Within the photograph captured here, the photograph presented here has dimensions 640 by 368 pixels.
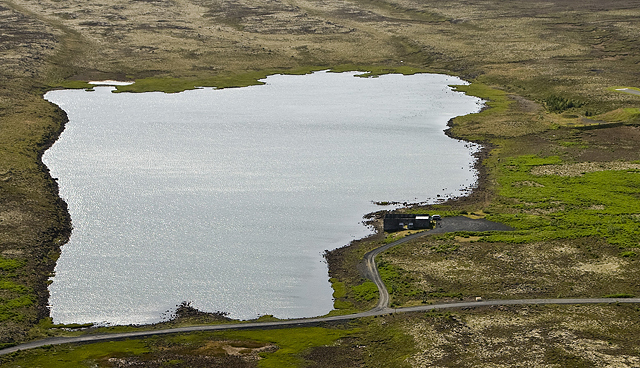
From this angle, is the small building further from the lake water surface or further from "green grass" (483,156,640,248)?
"green grass" (483,156,640,248)

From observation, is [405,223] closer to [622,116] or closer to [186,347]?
[186,347]

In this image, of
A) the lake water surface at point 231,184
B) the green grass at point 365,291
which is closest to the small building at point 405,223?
the lake water surface at point 231,184

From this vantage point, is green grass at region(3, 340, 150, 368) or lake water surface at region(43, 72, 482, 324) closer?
green grass at region(3, 340, 150, 368)

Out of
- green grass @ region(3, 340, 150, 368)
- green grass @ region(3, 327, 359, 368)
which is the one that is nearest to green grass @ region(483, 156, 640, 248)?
green grass @ region(3, 327, 359, 368)

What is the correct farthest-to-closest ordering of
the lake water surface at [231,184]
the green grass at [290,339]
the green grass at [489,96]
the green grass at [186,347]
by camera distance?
1. the green grass at [489,96]
2. the lake water surface at [231,184]
3. the green grass at [290,339]
4. the green grass at [186,347]

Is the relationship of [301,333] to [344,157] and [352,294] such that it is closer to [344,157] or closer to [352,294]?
[352,294]

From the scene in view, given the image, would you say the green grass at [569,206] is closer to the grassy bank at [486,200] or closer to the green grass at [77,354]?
the grassy bank at [486,200]
